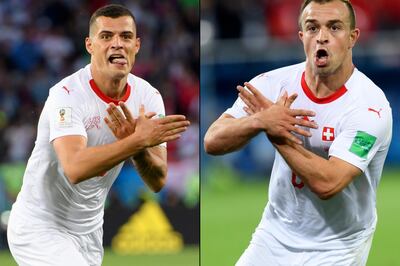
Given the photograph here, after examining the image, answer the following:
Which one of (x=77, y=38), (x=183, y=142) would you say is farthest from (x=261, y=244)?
(x=77, y=38)

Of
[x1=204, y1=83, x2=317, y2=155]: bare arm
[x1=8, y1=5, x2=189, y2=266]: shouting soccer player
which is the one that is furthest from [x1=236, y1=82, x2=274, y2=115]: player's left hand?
[x1=8, y1=5, x2=189, y2=266]: shouting soccer player

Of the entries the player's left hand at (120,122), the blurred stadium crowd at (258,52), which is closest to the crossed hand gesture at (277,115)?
the player's left hand at (120,122)

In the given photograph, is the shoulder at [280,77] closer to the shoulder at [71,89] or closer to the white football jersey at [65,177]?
the white football jersey at [65,177]

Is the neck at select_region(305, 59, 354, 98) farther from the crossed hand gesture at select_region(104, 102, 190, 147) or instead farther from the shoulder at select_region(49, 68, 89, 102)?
the shoulder at select_region(49, 68, 89, 102)

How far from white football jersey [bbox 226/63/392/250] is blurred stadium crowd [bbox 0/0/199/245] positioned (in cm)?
695

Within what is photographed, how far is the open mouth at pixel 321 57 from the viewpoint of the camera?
21.0 feet

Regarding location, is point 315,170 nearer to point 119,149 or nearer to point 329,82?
point 329,82

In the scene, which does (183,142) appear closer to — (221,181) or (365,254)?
(221,181)

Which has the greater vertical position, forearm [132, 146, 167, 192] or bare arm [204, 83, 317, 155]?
bare arm [204, 83, 317, 155]

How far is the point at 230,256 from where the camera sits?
12438 millimetres

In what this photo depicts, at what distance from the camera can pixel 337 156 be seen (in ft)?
20.4

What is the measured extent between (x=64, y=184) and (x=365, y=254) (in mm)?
2166

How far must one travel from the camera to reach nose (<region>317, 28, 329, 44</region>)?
636 centimetres

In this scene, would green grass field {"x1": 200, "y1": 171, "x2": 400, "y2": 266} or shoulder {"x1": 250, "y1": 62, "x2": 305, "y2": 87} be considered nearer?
shoulder {"x1": 250, "y1": 62, "x2": 305, "y2": 87}
